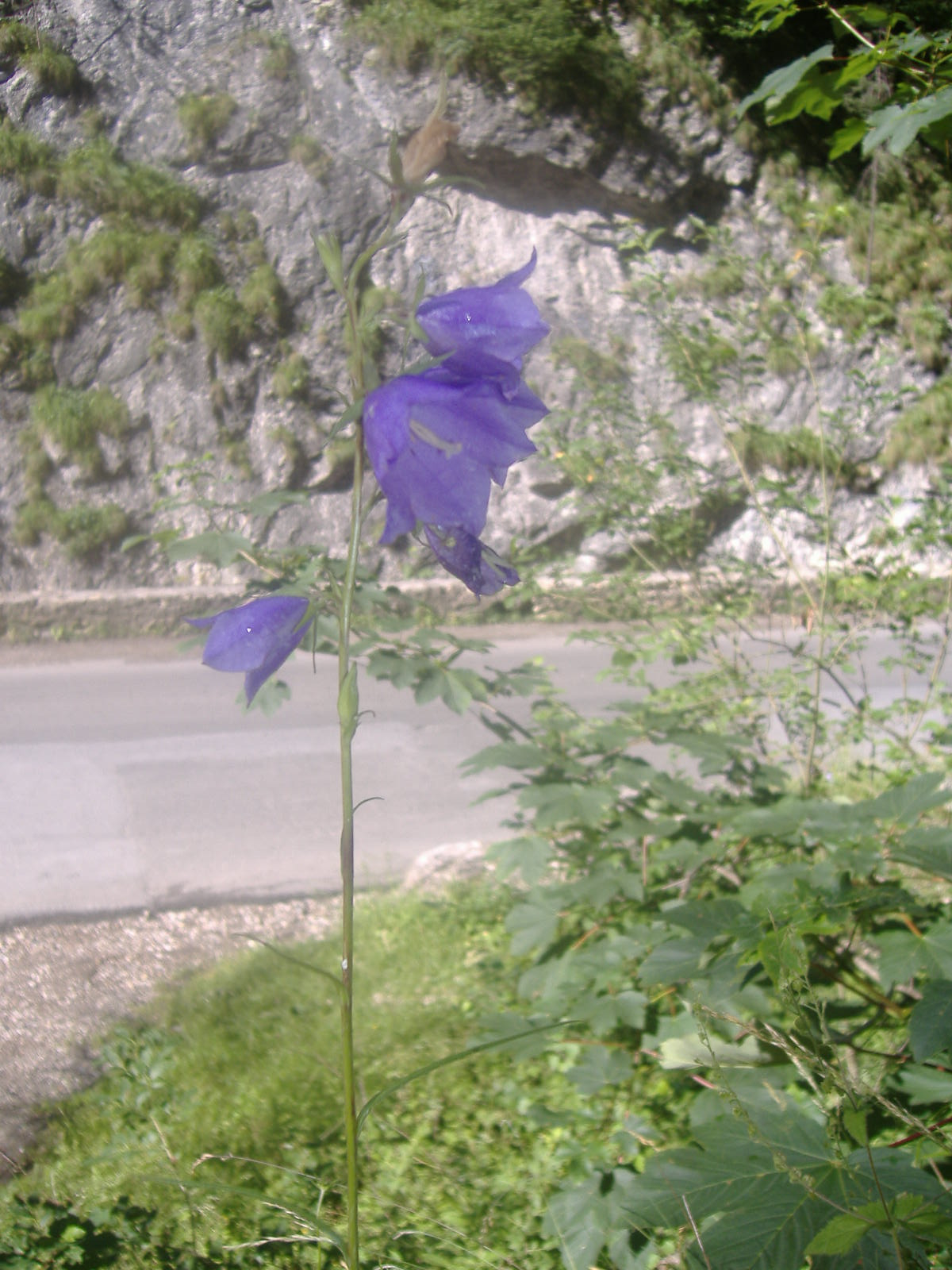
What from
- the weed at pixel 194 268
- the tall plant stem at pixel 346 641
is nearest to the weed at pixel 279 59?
the weed at pixel 194 268

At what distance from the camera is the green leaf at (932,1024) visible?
0.97 metres

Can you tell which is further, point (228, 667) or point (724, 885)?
point (724, 885)

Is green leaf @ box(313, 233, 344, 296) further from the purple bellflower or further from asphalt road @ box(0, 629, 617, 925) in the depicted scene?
asphalt road @ box(0, 629, 617, 925)

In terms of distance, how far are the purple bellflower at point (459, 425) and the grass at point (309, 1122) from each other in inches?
37.3

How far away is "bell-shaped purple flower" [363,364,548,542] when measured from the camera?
67 cm

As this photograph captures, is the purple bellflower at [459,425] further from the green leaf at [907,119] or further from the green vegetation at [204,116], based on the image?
the green vegetation at [204,116]

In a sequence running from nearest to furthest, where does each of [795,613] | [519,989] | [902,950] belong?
1. [902,950]
2. [519,989]
3. [795,613]

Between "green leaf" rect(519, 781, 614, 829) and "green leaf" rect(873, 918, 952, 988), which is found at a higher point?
"green leaf" rect(873, 918, 952, 988)

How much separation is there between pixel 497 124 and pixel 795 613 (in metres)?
8.41

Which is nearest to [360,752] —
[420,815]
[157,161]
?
[420,815]

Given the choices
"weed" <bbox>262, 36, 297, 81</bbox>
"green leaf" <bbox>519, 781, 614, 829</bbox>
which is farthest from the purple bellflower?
"weed" <bbox>262, 36, 297, 81</bbox>

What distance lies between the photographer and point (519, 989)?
190 cm

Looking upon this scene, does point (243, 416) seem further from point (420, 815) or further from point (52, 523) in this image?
point (420, 815)

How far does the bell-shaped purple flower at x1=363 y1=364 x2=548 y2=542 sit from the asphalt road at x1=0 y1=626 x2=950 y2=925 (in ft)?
6.78
